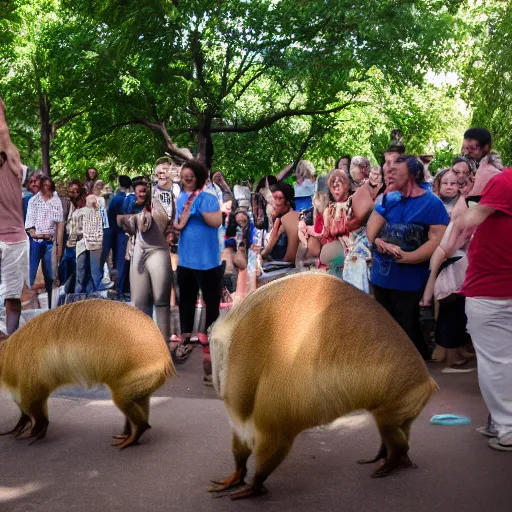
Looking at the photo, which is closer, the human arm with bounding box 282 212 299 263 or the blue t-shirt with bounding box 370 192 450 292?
the blue t-shirt with bounding box 370 192 450 292

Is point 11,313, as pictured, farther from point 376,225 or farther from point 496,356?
point 496,356

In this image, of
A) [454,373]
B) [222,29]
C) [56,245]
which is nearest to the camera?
[454,373]

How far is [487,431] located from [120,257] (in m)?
8.29

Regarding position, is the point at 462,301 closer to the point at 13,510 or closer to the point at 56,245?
the point at 13,510

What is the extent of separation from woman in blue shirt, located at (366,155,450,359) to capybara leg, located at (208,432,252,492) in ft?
8.37

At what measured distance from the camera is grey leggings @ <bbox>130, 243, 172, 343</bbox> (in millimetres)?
7582

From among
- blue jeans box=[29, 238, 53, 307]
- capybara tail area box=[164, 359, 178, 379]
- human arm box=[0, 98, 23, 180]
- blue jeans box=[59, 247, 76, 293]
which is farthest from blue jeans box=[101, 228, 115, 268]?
capybara tail area box=[164, 359, 178, 379]

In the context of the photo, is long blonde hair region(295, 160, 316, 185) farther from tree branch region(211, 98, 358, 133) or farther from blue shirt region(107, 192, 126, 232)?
tree branch region(211, 98, 358, 133)

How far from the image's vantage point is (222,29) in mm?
21516

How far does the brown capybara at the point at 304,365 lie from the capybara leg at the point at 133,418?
1.04 m

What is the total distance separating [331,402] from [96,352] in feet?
5.54

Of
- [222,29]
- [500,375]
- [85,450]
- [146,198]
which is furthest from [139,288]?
[222,29]

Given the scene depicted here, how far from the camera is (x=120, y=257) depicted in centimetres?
1247

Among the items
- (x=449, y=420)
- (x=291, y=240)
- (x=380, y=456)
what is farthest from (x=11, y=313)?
(x=380, y=456)
